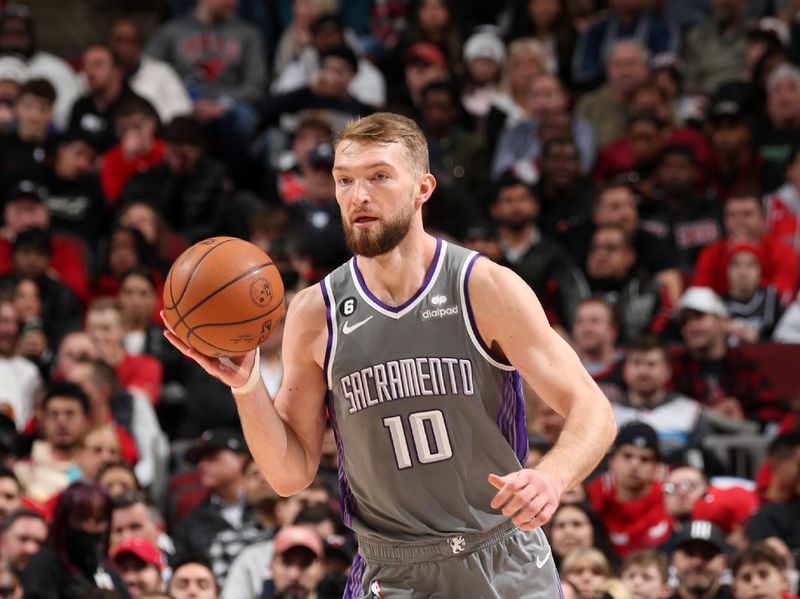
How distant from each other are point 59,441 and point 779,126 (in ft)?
23.0

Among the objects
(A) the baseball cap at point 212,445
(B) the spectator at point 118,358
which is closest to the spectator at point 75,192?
(B) the spectator at point 118,358

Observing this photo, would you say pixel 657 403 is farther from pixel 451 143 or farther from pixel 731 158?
pixel 451 143

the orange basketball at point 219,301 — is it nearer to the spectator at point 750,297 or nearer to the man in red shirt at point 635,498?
the man in red shirt at point 635,498

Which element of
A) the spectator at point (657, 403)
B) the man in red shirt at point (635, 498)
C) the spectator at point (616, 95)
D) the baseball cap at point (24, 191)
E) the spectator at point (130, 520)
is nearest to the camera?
the spectator at point (130, 520)

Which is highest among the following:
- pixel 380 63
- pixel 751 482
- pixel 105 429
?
pixel 380 63

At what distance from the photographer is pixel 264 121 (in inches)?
525

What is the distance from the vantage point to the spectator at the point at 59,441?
9234 mm

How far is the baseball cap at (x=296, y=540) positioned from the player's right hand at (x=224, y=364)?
12.2ft

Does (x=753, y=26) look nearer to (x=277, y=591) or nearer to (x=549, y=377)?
(x=277, y=591)

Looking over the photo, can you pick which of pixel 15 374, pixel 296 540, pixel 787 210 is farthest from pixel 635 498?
pixel 15 374

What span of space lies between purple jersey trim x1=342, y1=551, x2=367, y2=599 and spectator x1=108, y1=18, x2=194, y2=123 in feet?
29.9

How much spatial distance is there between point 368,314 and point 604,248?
22.5ft

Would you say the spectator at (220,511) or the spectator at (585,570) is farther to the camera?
the spectator at (220,511)

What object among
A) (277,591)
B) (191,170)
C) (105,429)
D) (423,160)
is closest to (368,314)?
(423,160)
